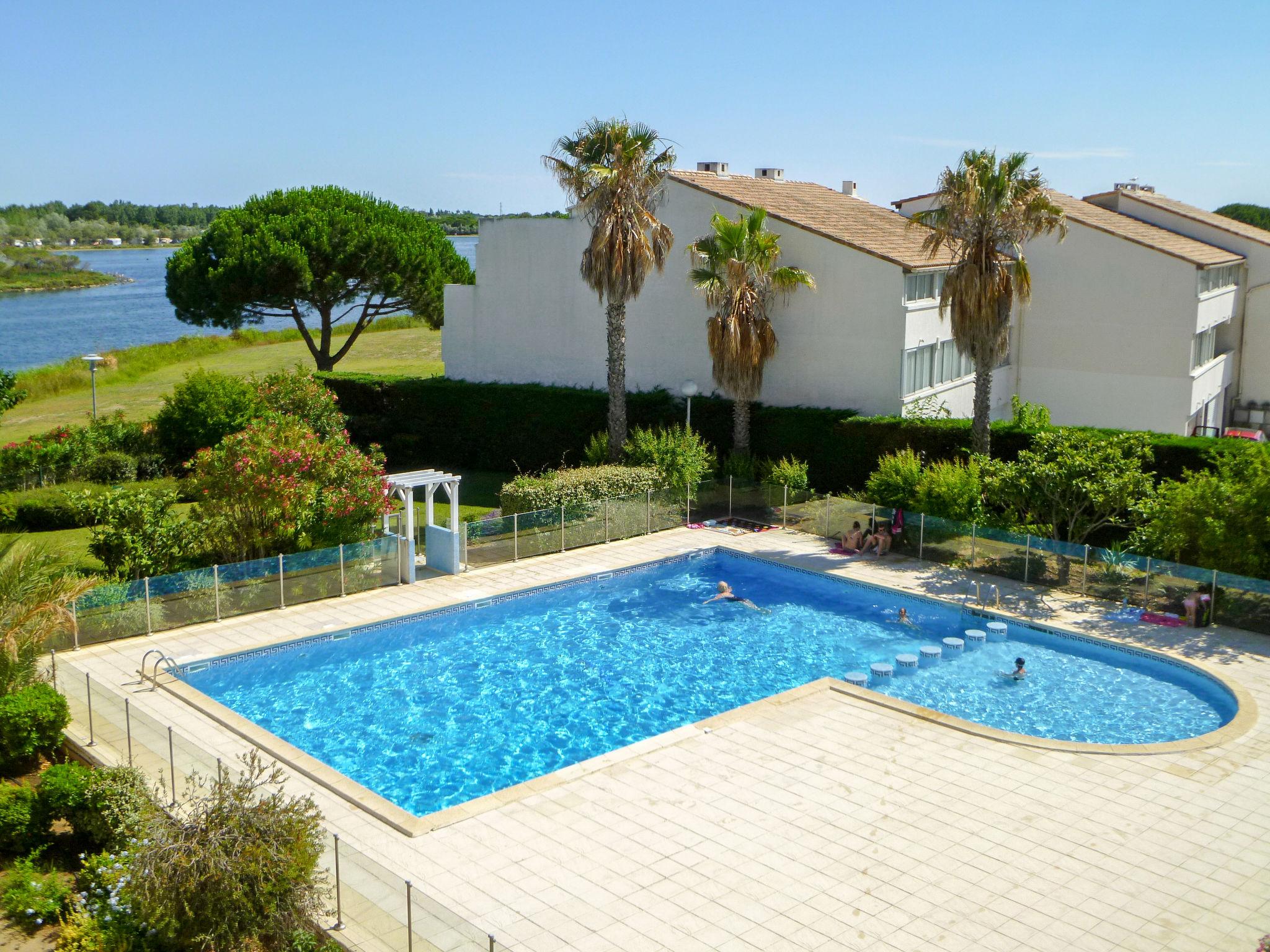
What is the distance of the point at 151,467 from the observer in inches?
1318

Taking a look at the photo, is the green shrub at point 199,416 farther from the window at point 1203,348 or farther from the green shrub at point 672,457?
the window at point 1203,348

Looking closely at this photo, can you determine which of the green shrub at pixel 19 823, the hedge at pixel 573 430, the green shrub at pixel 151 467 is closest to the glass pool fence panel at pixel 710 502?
the hedge at pixel 573 430

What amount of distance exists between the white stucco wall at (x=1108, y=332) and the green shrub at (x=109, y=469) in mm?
27743

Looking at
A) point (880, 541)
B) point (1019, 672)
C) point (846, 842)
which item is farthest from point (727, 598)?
point (846, 842)

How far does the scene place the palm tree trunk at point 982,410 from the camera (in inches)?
986

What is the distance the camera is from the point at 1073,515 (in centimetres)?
2347

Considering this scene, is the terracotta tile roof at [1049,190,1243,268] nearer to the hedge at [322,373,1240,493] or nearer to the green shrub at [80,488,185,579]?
the hedge at [322,373,1240,493]

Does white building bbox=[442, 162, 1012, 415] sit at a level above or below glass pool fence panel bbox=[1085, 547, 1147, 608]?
above

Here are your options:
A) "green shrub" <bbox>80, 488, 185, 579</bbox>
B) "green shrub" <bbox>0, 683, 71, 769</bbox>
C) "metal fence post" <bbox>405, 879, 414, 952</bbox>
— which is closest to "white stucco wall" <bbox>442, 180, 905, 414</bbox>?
"green shrub" <bbox>80, 488, 185, 579</bbox>

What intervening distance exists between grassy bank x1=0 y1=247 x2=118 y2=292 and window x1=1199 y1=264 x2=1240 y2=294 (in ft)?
410

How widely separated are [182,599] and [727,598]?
1084 centimetres

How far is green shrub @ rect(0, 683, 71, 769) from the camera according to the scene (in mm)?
13578

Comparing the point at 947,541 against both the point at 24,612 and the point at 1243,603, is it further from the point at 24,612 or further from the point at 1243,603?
the point at 24,612

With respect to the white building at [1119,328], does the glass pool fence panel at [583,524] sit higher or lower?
lower
